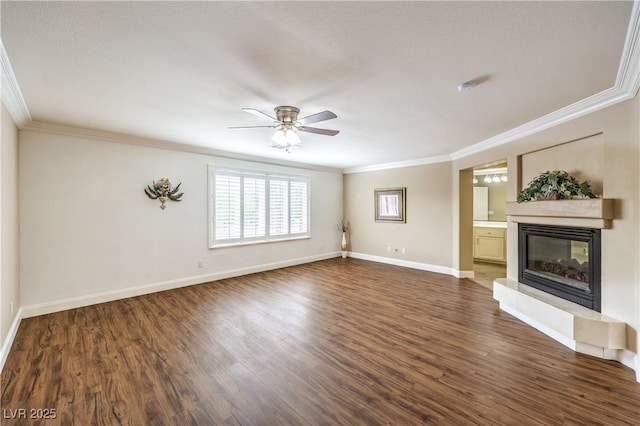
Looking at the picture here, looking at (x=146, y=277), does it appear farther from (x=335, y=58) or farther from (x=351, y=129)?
(x=335, y=58)

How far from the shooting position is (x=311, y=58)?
6.59 feet

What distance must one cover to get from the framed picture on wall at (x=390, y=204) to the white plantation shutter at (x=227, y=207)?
348cm

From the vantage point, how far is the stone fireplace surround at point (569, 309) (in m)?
2.48

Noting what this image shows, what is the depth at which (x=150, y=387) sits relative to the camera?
2.10 metres

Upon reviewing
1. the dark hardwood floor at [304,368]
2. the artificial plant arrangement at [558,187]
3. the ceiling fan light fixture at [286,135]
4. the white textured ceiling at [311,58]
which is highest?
the white textured ceiling at [311,58]

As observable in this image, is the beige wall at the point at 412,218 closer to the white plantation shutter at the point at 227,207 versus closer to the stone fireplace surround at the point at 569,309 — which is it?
the stone fireplace surround at the point at 569,309

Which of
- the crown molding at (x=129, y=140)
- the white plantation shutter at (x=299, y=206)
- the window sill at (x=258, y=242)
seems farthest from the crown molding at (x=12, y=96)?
the white plantation shutter at (x=299, y=206)

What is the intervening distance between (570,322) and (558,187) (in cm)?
143

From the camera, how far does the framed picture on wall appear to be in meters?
6.40

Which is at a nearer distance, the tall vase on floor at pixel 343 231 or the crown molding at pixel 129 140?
the crown molding at pixel 129 140

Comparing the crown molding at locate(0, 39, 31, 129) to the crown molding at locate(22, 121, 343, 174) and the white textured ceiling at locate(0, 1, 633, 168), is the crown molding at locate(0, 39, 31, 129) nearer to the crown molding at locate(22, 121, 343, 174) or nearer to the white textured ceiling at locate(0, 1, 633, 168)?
the white textured ceiling at locate(0, 1, 633, 168)

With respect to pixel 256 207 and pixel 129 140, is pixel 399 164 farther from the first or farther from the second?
pixel 129 140

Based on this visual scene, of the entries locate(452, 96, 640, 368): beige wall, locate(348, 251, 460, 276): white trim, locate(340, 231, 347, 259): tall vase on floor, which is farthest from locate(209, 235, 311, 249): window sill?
locate(452, 96, 640, 368): beige wall

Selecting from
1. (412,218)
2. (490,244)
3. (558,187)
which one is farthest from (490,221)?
(558,187)
